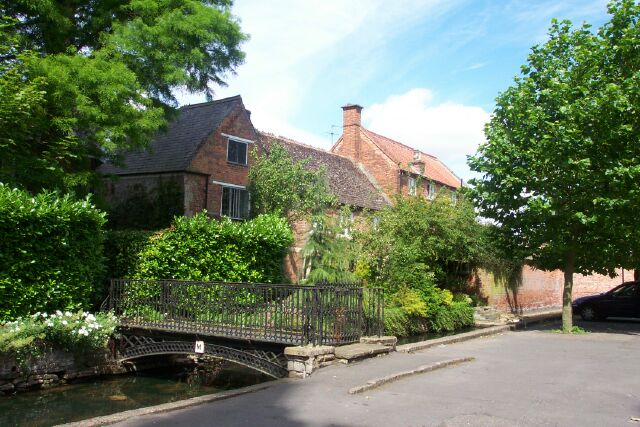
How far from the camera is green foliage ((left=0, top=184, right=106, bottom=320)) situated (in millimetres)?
12875

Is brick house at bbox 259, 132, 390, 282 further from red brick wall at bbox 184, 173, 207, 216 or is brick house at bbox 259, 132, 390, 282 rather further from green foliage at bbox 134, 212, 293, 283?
green foliage at bbox 134, 212, 293, 283

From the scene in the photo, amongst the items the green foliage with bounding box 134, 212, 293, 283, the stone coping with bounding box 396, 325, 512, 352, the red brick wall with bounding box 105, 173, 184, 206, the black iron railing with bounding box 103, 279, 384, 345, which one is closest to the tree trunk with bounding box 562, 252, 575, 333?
the stone coping with bounding box 396, 325, 512, 352

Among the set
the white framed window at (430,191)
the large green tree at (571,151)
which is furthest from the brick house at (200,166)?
the white framed window at (430,191)

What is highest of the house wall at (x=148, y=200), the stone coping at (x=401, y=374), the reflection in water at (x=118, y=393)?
the house wall at (x=148, y=200)

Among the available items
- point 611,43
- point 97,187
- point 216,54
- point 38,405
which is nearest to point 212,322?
point 38,405

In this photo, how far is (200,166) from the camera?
23.6m

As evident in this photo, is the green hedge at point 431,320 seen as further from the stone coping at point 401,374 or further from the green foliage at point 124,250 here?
the green foliage at point 124,250

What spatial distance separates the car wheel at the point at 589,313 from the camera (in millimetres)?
24266

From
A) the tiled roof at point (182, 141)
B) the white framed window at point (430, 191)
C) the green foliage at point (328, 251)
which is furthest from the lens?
the white framed window at point (430, 191)

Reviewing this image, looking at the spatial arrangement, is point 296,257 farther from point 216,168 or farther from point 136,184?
point 136,184

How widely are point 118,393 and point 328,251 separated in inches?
344

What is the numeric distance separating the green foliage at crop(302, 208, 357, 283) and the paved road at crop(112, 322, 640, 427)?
6.46 m

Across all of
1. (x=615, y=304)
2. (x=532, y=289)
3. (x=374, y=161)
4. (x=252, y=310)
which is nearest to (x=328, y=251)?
(x=252, y=310)

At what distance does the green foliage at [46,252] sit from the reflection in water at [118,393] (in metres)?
2.18
